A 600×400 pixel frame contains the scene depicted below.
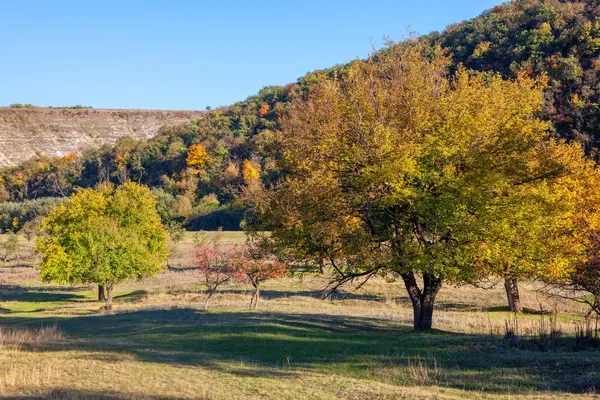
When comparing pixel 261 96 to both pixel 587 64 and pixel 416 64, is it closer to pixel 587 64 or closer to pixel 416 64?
pixel 587 64

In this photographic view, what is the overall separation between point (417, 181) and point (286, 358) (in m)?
8.07

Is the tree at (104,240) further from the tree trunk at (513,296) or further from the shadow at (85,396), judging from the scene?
the shadow at (85,396)

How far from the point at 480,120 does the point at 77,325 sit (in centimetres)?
2268

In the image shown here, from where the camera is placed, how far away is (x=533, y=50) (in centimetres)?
8962

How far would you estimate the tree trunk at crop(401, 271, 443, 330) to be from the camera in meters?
22.6

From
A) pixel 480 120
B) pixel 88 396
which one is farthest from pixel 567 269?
pixel 88 396

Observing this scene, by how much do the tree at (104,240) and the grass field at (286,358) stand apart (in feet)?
37.8

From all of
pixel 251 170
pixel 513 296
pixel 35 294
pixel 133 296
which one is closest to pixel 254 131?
pixel 251 170

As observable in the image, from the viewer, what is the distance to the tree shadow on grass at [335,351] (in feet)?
Result: 46.8

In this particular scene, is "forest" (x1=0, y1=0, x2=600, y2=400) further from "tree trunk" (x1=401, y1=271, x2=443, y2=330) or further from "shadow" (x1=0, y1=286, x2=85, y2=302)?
"shadow" (x1=0, y1=286, x2=85, y2=302)

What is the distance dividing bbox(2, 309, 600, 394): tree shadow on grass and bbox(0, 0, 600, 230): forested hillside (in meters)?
15.9

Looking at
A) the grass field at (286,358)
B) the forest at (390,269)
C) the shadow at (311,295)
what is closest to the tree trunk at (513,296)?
the forest at (390,269)

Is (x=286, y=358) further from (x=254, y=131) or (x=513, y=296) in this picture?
(x=254, y=131)

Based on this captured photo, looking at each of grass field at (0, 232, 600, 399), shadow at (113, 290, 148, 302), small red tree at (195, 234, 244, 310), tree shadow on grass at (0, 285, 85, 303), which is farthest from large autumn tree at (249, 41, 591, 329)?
tree shadow on grass at (0, 285, 85, 303)
